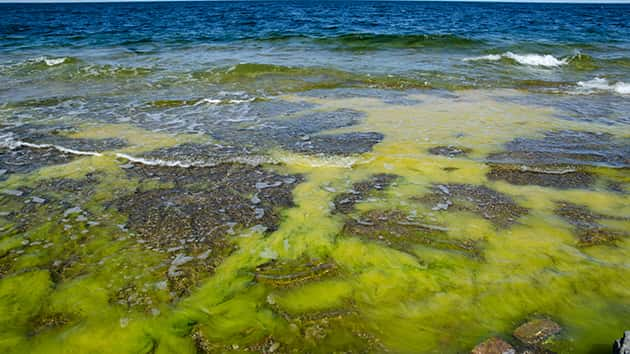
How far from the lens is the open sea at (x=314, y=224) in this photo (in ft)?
9.11

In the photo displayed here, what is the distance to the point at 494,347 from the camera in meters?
2.46

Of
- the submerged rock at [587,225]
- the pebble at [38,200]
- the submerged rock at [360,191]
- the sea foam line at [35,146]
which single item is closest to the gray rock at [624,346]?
the submerged rock at [587,225]

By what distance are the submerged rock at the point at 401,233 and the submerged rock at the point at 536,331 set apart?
851 mm

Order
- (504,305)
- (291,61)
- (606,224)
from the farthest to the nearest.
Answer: (291,61) < (606,224) < (504,305)

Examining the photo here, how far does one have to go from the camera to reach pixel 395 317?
9.39 ft

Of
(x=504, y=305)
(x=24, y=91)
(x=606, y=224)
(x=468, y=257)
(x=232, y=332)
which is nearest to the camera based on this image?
(x=232, y=332)

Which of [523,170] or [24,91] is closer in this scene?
[523,170]

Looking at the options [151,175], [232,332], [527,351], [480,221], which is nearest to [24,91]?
[151,175]

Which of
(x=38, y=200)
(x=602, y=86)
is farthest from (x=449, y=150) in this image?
(x=602, y=86)

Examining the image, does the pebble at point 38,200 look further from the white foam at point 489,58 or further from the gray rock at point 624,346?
the white foam at point 489,58

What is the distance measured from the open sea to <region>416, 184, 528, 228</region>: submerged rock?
0.09ft

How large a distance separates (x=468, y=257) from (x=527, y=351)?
112cm

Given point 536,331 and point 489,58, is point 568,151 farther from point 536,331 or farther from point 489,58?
point 489,58

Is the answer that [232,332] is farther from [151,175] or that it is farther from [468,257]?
[151,175]
